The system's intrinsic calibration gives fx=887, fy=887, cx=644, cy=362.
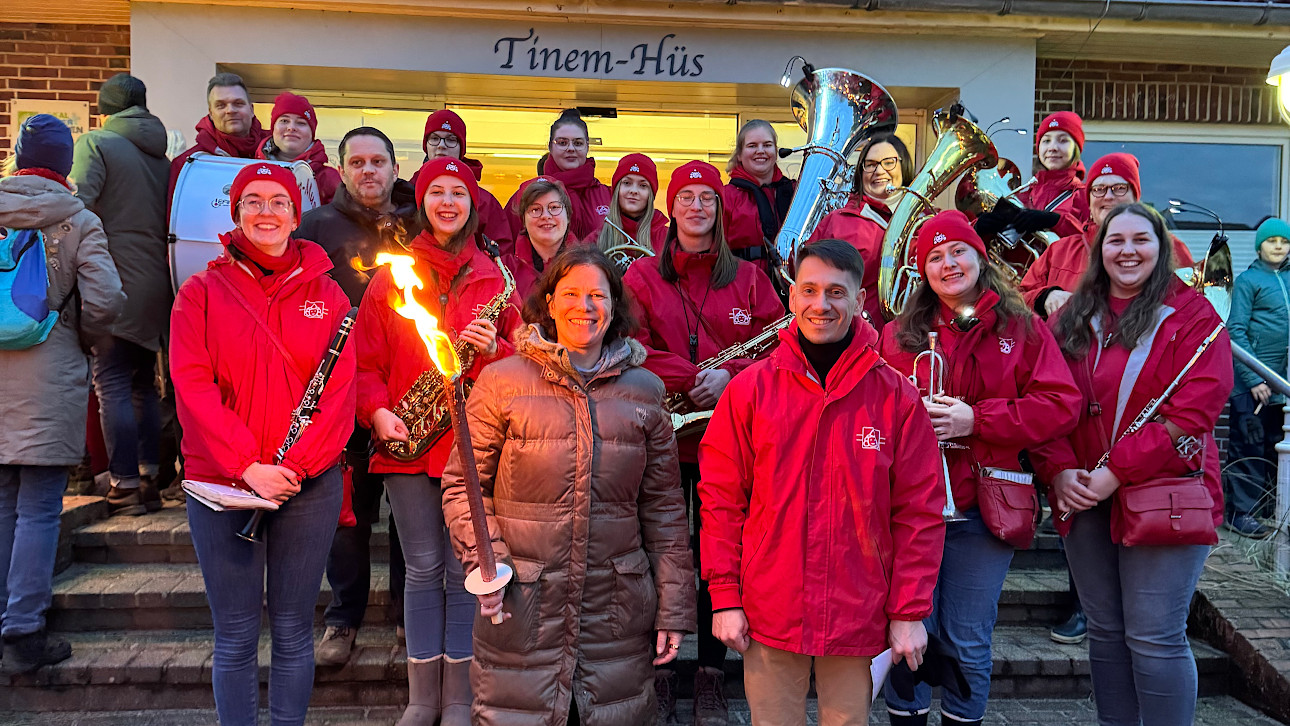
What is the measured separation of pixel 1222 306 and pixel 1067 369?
13.3ft

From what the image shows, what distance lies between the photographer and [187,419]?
118 inches

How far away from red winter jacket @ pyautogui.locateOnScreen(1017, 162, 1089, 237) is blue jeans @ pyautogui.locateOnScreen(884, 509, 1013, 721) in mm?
2502

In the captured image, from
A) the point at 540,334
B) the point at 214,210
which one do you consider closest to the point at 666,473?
the point at 540,334

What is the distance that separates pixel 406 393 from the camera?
11.5 feet

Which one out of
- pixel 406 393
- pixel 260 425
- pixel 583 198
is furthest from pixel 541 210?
pixel 260 425

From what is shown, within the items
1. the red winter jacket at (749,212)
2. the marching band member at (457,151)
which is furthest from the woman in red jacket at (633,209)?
the marching band member at (457,151)

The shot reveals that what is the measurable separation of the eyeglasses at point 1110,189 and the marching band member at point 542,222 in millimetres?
2687

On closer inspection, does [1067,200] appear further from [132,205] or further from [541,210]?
[132,205]

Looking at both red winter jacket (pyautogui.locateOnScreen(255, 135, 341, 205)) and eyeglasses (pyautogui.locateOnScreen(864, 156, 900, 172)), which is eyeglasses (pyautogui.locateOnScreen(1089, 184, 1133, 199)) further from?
red winter jacket (pyautogui.locateOnScreen(255, 135, 341, 205))

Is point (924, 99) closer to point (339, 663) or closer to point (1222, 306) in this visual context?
point (1222, 306)

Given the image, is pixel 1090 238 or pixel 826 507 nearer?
pixel 826 507

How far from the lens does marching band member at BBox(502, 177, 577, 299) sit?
4062 millimetres

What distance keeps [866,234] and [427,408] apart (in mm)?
2376

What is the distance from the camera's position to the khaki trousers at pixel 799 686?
104 inches
